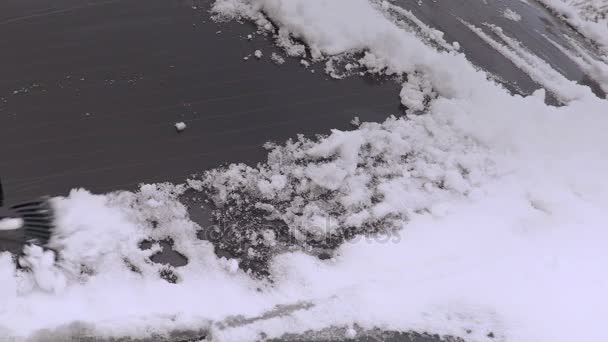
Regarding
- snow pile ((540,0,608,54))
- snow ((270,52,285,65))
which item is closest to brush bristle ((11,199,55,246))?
snow ((270,52,285,65))

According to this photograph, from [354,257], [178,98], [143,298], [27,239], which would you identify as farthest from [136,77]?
[354,257]

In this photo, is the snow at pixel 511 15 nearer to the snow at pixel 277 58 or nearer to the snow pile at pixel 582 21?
the snow pile at pixel 582 21

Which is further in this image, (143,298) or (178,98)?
(178,98)

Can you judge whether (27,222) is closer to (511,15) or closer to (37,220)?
(37,220)

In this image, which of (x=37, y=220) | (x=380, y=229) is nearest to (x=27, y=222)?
(x=37, y=220)

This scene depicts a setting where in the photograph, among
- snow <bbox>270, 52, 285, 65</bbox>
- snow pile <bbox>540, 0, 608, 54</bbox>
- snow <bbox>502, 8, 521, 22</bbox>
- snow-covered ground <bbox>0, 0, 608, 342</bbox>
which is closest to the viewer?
snow-covered ground <bbox>0, 0, 608, 342</bbox>

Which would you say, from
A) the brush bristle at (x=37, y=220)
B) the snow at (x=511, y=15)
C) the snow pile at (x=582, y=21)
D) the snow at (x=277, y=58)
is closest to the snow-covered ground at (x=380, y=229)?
the brush bristle at (x=37, y=220)

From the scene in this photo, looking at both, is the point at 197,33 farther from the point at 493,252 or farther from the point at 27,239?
the point at 493,252

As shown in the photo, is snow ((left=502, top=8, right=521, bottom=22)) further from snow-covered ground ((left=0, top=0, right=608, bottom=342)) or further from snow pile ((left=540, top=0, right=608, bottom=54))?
snow-covered ground ((left=0, top=0, right=608, bottom=342))
